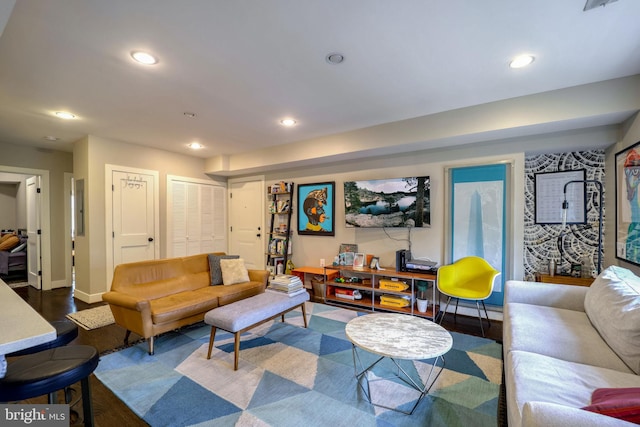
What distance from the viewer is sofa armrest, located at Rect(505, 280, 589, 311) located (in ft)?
8.02

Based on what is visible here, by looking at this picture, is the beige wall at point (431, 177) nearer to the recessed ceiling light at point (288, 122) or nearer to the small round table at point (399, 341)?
the recessed ceiling light at point (288, 122)

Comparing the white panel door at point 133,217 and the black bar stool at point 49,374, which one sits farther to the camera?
the white panel door at point 133,217

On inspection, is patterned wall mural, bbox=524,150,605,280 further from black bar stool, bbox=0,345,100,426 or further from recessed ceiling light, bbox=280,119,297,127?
black bar stool, bbox=0,345,100,426

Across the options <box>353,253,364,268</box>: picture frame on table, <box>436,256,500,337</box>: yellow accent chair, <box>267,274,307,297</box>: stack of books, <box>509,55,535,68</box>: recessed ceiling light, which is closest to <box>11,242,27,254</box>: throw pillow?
<box>267,274,307,297</box>: stack of books

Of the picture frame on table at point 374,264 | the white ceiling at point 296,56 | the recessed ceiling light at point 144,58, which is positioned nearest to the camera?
the white ceiling at point 296,56

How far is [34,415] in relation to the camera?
1.44 m

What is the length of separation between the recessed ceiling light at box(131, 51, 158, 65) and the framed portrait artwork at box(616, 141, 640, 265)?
163 inches

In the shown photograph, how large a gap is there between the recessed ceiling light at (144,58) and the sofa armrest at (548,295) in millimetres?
3788

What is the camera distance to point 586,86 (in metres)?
2.59

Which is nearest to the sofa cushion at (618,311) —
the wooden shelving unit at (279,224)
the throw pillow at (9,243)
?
the wooden shelving unit at (279,224)

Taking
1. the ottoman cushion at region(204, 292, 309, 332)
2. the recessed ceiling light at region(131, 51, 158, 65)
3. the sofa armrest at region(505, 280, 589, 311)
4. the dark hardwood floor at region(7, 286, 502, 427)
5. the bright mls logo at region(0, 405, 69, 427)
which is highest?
the recessed ceiling light at region(131, 51, 158, 65)

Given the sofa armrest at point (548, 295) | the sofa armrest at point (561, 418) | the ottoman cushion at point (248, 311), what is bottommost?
the ottoman cushion at point (248, 311)

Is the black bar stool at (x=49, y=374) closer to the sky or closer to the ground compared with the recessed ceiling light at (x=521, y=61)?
closer to the ground

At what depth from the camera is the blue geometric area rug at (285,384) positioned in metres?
1.79
